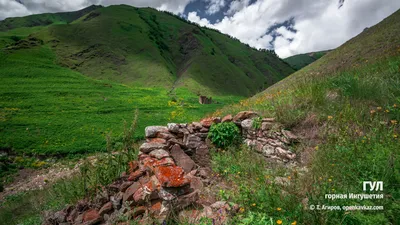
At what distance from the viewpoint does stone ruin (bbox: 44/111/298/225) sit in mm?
3377

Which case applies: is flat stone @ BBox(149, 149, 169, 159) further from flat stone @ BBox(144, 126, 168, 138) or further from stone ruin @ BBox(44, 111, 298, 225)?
flat stone @ BBox(144, 126, 168, 138)

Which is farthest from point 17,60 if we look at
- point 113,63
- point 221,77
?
point 221,77

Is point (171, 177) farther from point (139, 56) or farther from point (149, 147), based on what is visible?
point (139, 56)

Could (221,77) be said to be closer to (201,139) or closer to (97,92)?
(97,92)

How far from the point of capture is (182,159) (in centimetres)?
545

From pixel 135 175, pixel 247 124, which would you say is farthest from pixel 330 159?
pixel 135 175

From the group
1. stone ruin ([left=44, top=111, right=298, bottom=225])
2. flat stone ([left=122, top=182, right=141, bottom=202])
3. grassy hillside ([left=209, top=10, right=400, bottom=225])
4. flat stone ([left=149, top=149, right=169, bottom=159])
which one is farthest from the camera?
flat stone ([left=149, top=149, right=169, bottom=159])

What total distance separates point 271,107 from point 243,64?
113348 millimetres

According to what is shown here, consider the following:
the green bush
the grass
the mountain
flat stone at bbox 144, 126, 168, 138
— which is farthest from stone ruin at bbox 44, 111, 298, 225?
the mountain

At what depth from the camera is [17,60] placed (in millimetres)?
40031

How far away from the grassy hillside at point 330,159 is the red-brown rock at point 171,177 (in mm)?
867

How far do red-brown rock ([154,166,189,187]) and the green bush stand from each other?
2490 mm

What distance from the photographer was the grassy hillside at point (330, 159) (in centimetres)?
242

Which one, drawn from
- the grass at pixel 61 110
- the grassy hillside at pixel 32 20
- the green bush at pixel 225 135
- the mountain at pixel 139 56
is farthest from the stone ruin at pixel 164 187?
the grassy hillside at pixel 32 20
